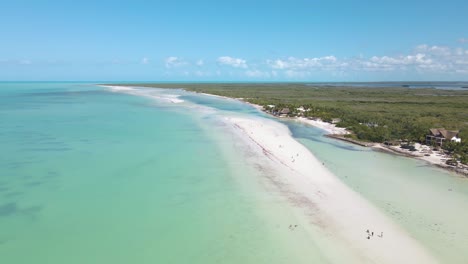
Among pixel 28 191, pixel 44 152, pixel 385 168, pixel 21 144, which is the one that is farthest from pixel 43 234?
pixel 385 168

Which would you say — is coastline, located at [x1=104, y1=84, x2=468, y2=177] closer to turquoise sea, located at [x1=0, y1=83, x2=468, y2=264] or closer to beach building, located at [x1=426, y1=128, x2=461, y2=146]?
turquoise sea, located at [x1=0, y1=83, x2=468, y2=264]

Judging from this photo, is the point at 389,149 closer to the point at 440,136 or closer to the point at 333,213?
the point at 440,136

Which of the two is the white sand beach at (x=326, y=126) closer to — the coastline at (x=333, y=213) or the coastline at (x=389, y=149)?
the coastline at (x=389, y=149)

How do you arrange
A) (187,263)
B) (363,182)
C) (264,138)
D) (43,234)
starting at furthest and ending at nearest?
(264,138)
(363,182)
(43,234)
(187,263)

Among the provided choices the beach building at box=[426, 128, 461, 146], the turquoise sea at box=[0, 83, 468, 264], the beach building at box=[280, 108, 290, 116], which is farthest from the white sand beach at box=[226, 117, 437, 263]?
the beach building at box=[280, 108, 290, 116]

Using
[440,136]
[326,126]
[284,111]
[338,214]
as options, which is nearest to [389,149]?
[440,136]

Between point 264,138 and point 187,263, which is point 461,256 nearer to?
point 187,263
